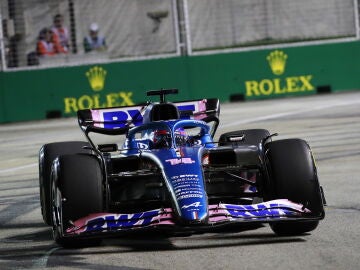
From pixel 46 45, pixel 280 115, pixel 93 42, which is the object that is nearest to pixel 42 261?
pixel 280 115

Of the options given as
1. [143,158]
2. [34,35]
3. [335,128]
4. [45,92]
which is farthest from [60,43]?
[143,158]

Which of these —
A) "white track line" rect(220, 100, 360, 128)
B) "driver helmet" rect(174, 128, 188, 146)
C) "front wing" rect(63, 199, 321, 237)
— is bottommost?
"white track line" rect(220, 100, 360, 128)

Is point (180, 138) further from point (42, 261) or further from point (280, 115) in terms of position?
point (280, 115)

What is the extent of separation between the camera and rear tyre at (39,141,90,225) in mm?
8836

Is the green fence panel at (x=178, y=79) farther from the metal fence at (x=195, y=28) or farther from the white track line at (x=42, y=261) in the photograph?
the white track line at (x=42, y=261)

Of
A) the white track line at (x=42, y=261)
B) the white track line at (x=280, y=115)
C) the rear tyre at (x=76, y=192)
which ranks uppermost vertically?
the rear tyre at (x=76, y=192)

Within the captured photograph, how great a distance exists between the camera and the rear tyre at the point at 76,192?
7754mm

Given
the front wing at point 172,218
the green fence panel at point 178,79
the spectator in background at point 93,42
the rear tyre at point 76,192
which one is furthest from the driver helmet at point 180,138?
the spectator in background at point 93,42

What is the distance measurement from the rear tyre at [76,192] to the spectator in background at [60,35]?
1642 centimetres

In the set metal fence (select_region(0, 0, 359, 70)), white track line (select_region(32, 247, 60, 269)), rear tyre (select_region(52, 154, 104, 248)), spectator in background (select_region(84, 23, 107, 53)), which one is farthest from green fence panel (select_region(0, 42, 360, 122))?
white track line (select_region(32, 247, 60, 269))

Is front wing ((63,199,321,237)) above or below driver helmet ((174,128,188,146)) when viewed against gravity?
below

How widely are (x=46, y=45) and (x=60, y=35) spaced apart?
380mm

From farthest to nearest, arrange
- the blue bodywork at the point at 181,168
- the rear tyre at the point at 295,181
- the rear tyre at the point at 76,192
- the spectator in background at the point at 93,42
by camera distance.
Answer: the spectator in background at the point at 93,42 → the rear tyre at the point at 295,181 → the rear tyre at the point at 76,192 → the blue bodywork at the point at 181,168

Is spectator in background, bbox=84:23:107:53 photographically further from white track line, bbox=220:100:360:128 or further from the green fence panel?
white track line, bbox=220:100:360:128
